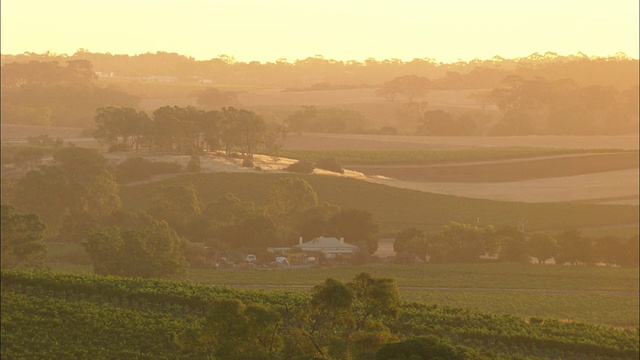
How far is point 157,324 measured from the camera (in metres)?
66.2

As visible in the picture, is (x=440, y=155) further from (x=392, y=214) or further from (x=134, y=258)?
(x=134, y=258)

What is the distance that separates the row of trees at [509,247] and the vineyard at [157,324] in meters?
24.2

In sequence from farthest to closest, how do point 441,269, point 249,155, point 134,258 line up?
point 249,155, point 441,269, point 134,258

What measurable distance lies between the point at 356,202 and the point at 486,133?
77.7 metres

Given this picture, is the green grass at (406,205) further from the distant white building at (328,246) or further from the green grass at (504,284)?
the green grass at (504,284)

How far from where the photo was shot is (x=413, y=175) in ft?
480

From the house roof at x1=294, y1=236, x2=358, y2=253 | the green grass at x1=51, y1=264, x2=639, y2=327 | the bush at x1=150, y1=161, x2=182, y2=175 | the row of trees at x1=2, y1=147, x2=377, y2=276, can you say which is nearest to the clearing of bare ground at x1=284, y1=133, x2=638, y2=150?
the bush at x1=150, y1=161, x2=182, y2=175

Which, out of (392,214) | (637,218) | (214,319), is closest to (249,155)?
(392,214)

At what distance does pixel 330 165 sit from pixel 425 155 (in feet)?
77.1

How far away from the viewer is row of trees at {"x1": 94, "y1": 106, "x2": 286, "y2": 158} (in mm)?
138875

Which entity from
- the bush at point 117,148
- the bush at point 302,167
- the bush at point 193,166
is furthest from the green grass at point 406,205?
the bush at point 117,148

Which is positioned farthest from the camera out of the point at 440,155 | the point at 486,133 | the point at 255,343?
the point at 486,133

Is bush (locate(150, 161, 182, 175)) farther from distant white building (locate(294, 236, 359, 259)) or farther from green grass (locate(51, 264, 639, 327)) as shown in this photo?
green grass (locate(51, 264, 639, 327))

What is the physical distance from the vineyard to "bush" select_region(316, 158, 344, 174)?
62.0 metres
